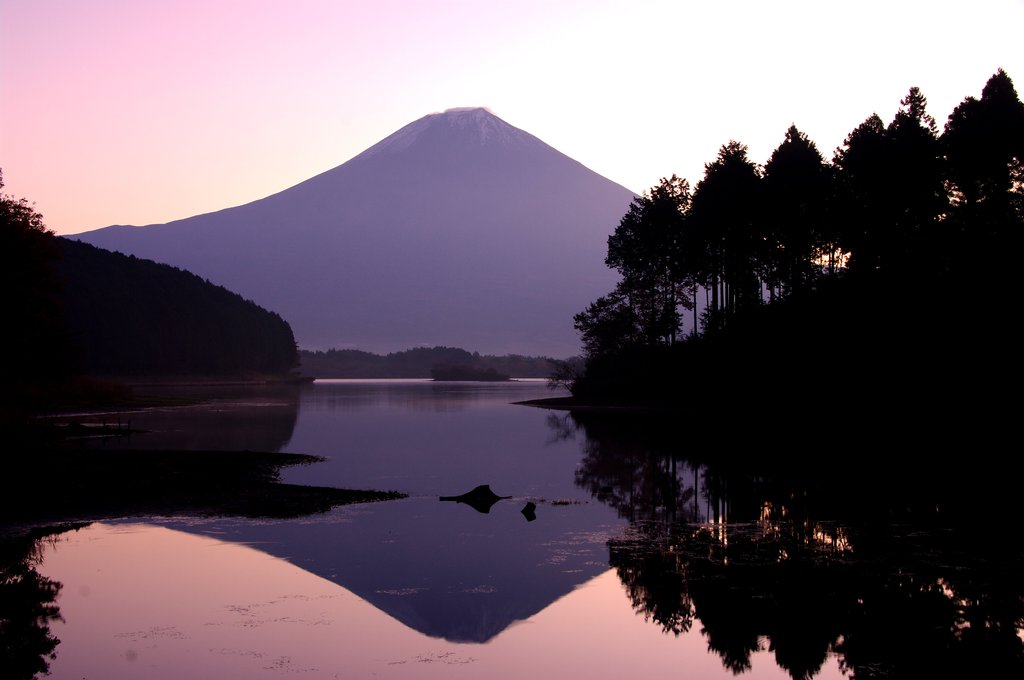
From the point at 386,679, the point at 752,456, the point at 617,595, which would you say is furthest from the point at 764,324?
the point at 386,679

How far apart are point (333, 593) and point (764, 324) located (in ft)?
154

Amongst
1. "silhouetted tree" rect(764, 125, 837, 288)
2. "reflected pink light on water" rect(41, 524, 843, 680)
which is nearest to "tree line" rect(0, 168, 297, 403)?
"silhouetted tree" rect(764, 125, 837, 288)

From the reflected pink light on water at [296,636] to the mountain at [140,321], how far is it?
506 feet

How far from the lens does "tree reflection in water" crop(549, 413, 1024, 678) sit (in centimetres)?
1254

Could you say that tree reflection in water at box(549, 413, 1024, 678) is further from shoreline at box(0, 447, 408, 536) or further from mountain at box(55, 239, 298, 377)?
mountain at box(55, 239, 298, 377)

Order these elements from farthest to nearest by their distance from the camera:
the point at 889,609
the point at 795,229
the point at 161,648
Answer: the point at 795,229, the point at 889,609, the point at 161,648

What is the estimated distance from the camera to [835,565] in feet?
56.8

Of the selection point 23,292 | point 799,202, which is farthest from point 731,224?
point 23,292

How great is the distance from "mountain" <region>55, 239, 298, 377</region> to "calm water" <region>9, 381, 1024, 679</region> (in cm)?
15069

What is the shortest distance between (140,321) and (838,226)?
486ft

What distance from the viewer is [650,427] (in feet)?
190

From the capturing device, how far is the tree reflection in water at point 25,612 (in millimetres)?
11898

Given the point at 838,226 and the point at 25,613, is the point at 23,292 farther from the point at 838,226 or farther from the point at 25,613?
the point at 838,226

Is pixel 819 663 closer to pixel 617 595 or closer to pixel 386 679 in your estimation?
pixel 617 595
